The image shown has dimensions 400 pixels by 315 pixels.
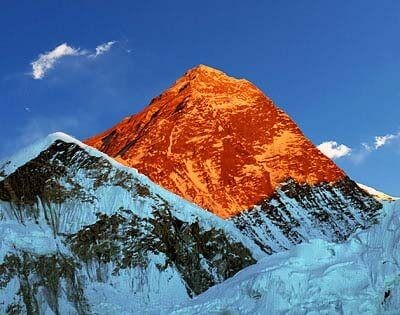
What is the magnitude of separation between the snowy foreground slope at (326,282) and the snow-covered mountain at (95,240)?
21.4 metres

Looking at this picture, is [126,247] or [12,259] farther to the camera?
[126,247]

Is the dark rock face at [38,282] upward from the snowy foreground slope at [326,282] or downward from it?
upward

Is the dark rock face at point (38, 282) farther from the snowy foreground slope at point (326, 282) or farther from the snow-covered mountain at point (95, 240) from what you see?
the snowy foreground slope at point (326, 282)

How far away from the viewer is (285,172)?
182250mm

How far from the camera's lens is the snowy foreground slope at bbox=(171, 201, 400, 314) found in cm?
6725

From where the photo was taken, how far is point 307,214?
552 ft

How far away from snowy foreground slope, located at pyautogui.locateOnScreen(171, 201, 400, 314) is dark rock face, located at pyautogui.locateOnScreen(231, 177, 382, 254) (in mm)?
71091

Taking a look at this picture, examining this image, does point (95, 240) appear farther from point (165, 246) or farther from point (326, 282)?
point (326, 282)

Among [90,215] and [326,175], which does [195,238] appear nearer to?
[90,215]

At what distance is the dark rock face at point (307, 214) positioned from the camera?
511 ft

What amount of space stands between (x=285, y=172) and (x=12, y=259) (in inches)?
3928

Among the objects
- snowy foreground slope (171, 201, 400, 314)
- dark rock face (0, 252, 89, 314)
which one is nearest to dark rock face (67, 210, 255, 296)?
dark rock face (0, 252, 89, 314)

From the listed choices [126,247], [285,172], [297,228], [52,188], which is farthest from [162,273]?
[285,172]

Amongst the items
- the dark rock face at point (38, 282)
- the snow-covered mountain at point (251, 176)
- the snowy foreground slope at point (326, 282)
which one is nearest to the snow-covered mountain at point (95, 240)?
the dark rock face at point (38, 282)
